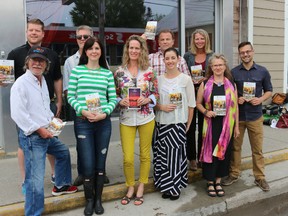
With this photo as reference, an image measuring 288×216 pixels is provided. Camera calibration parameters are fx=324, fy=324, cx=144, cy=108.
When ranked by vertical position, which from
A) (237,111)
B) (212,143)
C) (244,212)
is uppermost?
(237,111)

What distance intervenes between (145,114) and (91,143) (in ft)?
2.23

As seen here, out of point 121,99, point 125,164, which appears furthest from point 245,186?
point 121,99

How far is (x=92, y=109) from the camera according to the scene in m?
3.25

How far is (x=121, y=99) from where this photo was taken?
3.60 m

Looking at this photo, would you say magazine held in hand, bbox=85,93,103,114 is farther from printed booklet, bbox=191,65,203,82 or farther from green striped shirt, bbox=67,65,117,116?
printed booklet, bbox=191,65,203,82

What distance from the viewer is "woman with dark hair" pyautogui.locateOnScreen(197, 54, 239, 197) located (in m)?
3.87

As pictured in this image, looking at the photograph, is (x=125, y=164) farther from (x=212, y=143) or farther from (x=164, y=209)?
(x=212, y=143)

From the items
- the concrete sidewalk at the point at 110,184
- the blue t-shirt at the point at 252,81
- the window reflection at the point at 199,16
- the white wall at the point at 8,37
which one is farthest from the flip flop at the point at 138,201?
the window reflection at the point at 199,16

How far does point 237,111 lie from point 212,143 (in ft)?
1.66

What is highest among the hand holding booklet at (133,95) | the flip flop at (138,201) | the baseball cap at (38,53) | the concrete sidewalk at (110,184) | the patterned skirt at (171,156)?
the baseball cap at (38,53)

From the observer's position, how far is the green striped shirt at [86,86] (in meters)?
3.29

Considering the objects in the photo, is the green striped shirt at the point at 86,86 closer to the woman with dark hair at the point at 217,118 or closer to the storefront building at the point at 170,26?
the woman with dark hair at the point at 217,118

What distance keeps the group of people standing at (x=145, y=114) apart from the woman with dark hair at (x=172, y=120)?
12 millimetres

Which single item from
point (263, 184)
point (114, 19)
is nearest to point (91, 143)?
point (263, 184)
